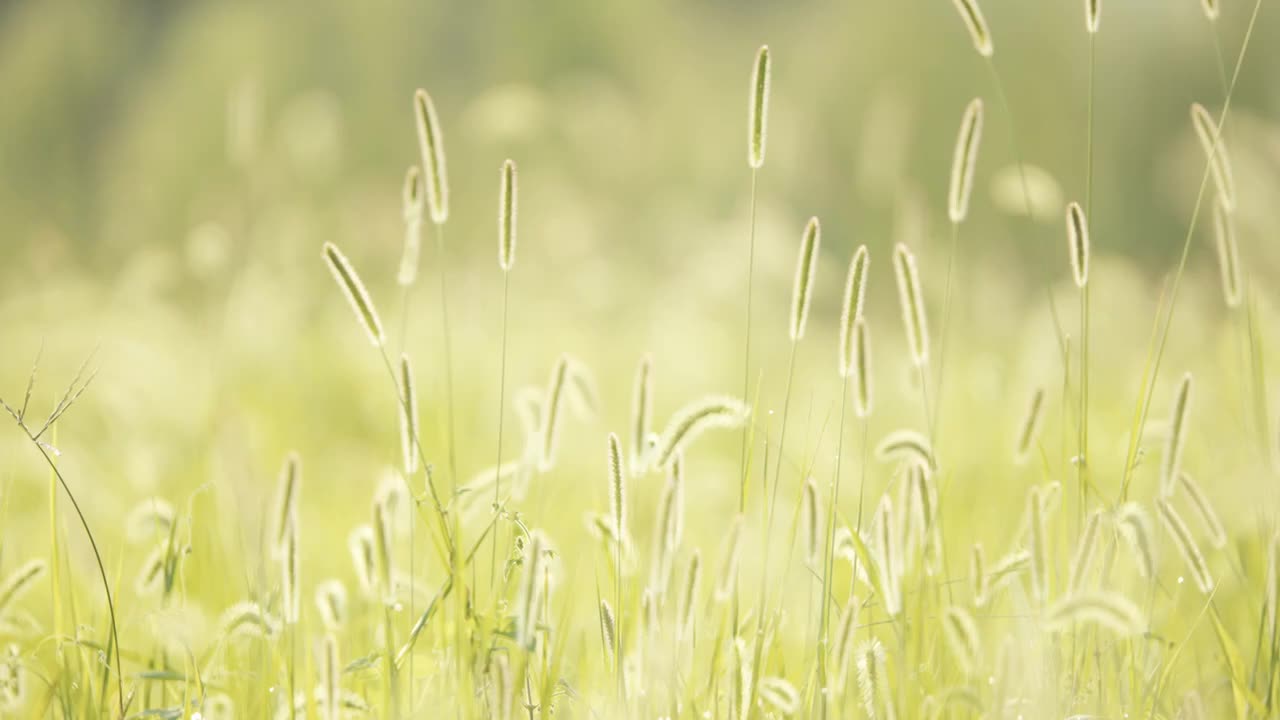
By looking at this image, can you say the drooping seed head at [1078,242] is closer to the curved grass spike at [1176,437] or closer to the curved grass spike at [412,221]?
the curved grass spike at [1176,437]

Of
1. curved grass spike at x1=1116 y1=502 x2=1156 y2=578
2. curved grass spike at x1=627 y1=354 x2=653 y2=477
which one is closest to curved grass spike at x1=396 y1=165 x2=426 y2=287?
curved grass spike at x1=627 y1=354 x2=653 y2=477

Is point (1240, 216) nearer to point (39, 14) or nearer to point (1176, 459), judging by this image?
point (1176, 459)

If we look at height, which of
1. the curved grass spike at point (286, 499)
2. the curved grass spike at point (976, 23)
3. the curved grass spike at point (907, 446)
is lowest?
the curved grass spike at point (286, 499)

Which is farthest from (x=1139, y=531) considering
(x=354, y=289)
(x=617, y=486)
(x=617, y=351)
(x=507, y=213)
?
(x=617, y=351)

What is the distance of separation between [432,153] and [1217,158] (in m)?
0.90

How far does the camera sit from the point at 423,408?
11.6 ft

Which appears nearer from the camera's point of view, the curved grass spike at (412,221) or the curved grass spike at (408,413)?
the curved grass spike at (408,413)

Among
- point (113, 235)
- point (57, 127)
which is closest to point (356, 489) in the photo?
point (113, 235)

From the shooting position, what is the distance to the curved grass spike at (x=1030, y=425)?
47.1 inches

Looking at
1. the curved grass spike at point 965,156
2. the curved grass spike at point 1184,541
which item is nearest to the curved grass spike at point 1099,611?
the curved grass spike at point 1184,541

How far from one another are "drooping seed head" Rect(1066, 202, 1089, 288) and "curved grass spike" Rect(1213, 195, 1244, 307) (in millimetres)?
163

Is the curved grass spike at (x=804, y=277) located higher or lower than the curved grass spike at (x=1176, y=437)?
higher

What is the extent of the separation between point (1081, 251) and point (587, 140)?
3488mm

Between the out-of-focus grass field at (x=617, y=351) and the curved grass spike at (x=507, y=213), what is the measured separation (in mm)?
75
